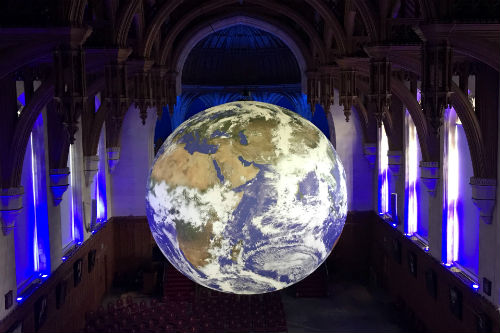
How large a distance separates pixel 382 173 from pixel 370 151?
3.22 feet

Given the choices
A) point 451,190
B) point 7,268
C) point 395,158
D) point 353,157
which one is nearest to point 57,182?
point 7,268

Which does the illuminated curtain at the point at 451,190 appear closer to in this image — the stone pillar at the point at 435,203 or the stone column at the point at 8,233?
the stone pillar at the point at 435,203

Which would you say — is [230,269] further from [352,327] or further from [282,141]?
[352,327]

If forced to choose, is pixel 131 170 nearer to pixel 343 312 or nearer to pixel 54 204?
pixel 54 204

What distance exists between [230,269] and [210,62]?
2485 cm

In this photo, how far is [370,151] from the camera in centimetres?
2359

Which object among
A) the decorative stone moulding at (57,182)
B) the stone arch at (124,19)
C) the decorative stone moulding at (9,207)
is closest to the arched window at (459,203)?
the stone arch at (124,19)

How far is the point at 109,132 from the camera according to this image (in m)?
22.5

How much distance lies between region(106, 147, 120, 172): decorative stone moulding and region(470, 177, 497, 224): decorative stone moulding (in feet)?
45.8

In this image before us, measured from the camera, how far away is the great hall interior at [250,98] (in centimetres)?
1041

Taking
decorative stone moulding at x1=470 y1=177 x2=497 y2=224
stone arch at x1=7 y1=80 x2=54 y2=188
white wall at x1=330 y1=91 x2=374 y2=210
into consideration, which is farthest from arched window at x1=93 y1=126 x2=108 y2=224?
decorative stone moulding at x1=470 y1=177 x2=497 y2=224

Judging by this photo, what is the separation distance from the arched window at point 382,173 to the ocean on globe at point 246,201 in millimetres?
16723

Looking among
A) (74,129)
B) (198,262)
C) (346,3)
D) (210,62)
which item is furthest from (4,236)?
(210,62)

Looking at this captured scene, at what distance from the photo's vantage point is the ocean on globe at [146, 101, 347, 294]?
6180 millimetres
